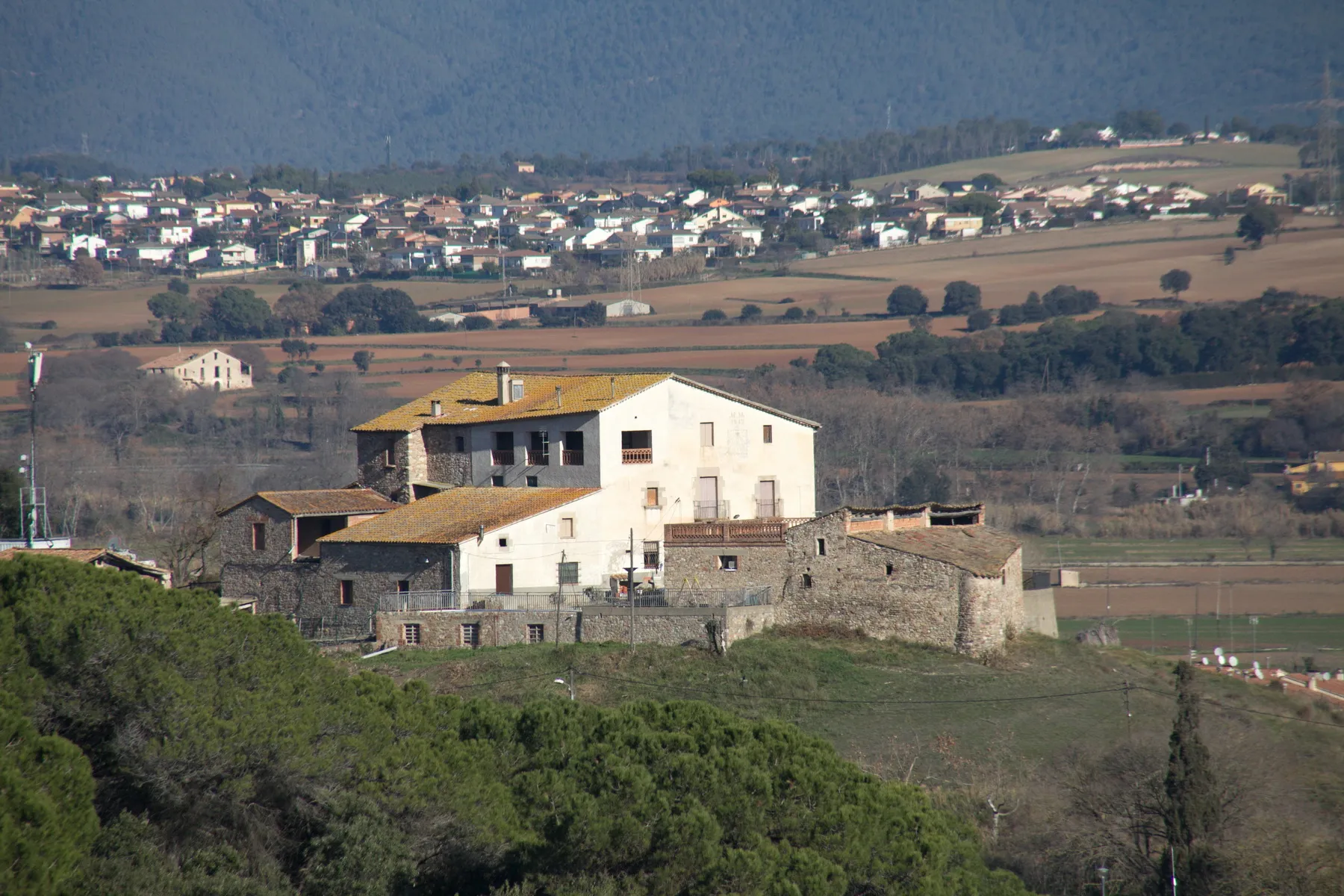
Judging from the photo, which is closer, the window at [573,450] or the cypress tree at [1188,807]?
the cypress tree at [1188,807]

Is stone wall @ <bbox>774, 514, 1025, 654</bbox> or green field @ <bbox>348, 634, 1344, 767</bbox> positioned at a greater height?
stone wall @ <bbox>774, 514, 1025, 654</bbox>

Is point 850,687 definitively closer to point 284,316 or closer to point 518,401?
point 518,401

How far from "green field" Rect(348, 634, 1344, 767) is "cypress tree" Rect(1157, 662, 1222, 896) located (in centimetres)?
393

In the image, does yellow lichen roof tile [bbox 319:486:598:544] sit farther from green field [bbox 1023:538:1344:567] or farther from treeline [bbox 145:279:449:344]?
treeline [bbox 145:279:449:344]

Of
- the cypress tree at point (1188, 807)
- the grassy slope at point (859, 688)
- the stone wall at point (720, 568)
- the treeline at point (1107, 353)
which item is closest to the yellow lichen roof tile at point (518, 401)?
the stone wall at point (720, 568)

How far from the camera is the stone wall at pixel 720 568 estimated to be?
38438 mm

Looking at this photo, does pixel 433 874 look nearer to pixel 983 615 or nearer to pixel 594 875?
pixel 594 875

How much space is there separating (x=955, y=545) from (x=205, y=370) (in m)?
94.8

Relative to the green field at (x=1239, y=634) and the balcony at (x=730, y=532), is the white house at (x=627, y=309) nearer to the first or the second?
the green field at (x=1239, y=634)

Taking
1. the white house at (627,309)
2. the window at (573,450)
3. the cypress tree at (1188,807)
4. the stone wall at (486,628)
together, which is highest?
the white house at (627,309)

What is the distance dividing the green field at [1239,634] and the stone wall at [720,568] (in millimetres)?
18343

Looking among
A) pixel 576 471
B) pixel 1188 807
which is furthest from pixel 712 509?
pixel 1188 807

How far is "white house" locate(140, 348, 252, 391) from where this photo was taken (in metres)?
124

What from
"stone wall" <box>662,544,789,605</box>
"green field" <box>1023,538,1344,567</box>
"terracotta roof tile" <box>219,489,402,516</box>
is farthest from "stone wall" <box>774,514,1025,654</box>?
"green field" <box>1023,538,1344,567</box>
